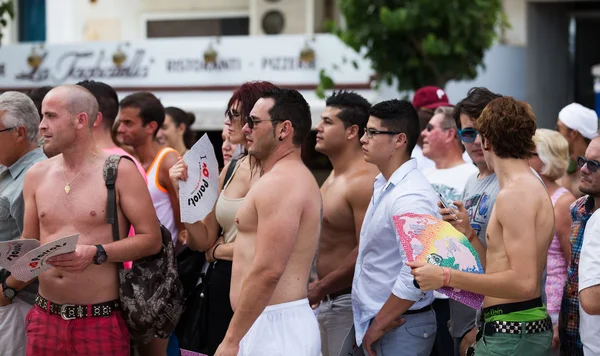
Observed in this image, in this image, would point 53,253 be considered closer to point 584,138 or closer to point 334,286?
point 334,286

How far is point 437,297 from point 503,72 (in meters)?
12.0

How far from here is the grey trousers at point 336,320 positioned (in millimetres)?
5906

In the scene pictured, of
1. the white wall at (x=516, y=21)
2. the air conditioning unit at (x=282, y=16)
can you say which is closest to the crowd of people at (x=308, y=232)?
the white wall at (x=516, y=21)

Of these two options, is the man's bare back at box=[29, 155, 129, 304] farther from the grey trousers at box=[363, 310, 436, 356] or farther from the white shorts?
the grey trousers at box=[363, 310, 436, 356]

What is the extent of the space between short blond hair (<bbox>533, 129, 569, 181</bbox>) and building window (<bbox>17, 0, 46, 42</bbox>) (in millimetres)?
17270

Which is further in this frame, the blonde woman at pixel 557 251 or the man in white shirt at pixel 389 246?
the blonde woman at pixel 557 251

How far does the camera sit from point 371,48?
504 inches

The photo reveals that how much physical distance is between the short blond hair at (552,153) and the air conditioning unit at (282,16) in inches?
536

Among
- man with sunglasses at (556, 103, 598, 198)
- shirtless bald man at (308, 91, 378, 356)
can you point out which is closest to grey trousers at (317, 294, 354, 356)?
shirtless bald man at (308, 91, 378, 356)

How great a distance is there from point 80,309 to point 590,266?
255cm

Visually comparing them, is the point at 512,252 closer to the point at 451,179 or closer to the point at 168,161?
the point at 451,179

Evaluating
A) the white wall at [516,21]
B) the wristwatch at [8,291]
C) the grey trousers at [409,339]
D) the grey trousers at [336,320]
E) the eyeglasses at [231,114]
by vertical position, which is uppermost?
the white wall at [516,21]

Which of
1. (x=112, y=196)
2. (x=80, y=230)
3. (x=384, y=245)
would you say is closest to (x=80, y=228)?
(x=80, y=230)

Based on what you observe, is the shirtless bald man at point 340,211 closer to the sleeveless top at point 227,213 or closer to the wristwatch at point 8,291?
the sleeveless top at point 227,213
